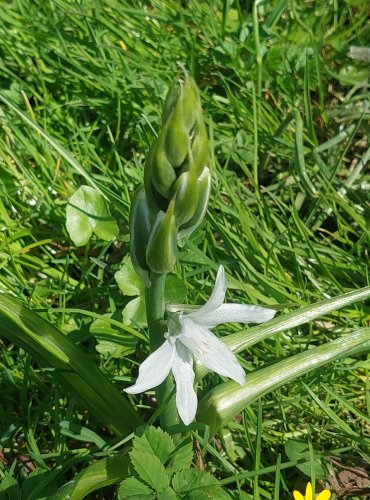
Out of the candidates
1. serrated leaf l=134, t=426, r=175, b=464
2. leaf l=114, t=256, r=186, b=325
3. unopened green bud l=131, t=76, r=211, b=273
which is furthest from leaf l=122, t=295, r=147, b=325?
unopened green bud l=131, t=76, r=211, b=273

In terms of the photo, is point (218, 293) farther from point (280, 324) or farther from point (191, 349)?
point (280, 324)

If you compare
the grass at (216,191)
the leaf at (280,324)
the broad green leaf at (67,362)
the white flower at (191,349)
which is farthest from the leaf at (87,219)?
the white flower at (191,349)

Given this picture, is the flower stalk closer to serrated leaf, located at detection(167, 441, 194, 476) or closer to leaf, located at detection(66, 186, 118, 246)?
serrated leaf, located at detection(167, 441, 194, 476)

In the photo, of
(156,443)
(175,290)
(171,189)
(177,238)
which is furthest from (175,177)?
(175,290)

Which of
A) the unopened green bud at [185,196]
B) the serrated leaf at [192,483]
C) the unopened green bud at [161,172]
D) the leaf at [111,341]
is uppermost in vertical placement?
the unopened green bud at [161,172]

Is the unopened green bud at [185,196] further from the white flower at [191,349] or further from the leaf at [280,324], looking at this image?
the leaf at [280,324]

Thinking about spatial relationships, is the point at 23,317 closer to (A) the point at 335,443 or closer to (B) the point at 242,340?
(B) the point at 242,340

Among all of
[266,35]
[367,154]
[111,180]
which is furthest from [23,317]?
[266,35]
